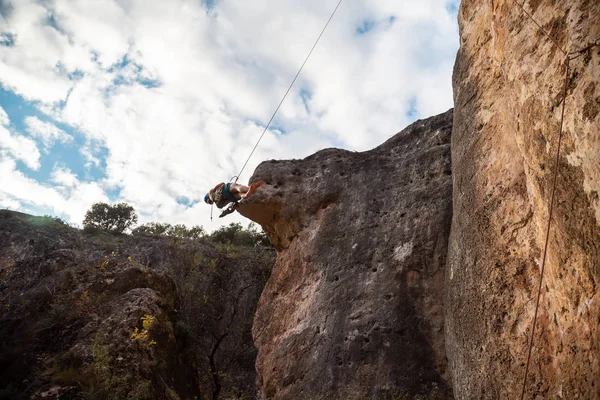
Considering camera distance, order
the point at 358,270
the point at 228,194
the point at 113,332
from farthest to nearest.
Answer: the point at 228,194, the point at 358,270, the point at 113,332

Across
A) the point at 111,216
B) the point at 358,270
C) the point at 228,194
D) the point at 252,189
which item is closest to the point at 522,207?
the point at 358,270

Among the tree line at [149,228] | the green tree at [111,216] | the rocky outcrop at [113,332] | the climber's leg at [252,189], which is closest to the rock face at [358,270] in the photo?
the climber's leg at [252,189]

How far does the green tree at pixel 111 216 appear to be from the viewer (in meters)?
30.0

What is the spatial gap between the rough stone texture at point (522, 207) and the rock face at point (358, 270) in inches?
→ 37.8

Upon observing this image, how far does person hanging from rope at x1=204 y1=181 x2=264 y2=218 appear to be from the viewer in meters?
11.4

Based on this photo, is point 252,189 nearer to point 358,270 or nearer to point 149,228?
point 358,270

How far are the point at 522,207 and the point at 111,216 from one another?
30682 millimetres

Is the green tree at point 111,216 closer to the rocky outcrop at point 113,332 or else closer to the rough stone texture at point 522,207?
the rocky outcrop at point 113,332

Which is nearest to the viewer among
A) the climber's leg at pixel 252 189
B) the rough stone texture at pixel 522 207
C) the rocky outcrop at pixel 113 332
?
the rough stone texture at pixel 522 207

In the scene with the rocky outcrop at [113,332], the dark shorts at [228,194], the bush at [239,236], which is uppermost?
the bush at [239,236]

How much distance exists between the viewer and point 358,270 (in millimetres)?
9062

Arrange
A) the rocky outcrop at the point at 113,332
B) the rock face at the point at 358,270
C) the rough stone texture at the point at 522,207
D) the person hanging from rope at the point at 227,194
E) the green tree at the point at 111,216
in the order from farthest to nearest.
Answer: the green tree at the point at 111,216
the person hanging from rope at the point at 227,194
the rock face at the point at 358,270
the rocky outcrop at the point at 113,332
the rough stone texture at the point at 522,207

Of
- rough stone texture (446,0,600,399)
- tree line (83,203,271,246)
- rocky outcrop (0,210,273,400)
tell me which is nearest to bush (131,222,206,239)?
tree line (83,203,271,246)

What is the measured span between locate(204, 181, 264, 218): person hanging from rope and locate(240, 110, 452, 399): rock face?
1.18ft
